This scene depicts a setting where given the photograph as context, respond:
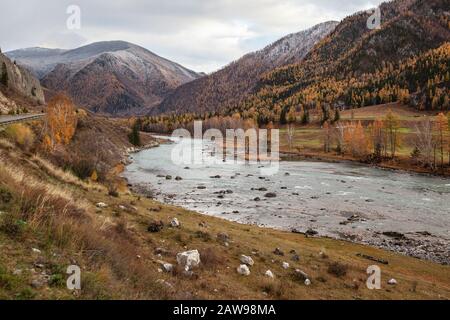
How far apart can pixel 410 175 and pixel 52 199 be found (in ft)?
257

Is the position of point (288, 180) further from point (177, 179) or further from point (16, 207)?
point (16, 207)

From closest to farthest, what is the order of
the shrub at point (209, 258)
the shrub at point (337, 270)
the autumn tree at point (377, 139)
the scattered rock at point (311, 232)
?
the shrub at point (209, 258) → the shrub at point (337, 270) → the scattered rock at point (311, 232) → the autumn tree at point (377, 139)

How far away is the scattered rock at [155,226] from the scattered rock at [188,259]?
4.18 meters

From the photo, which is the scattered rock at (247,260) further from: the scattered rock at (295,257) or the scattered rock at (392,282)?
the scattered rock at (392,282)

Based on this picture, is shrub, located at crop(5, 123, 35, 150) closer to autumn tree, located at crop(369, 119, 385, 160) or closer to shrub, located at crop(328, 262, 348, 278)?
shrub, located at crop(328, 262, 348, 278)

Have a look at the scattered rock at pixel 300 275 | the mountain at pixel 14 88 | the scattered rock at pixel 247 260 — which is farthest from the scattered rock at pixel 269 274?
the mountain at pixel 14 88

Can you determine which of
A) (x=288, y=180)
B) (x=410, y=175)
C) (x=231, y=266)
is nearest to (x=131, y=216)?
(x=231, y=266)

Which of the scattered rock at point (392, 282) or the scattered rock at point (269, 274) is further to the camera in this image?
the scattered rock at point (392, 282)

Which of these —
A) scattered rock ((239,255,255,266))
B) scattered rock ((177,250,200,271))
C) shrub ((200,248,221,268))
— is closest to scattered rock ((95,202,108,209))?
shrub ((200,248,221,268))

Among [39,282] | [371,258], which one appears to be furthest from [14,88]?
[39,282]

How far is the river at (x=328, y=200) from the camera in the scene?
3559 cm

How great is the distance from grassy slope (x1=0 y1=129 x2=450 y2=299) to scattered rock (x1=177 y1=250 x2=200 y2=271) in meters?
0.37

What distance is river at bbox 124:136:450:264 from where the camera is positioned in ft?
117

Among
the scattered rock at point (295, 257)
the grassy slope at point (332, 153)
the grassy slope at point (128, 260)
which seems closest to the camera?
the grassy slope at point (128, 260)
